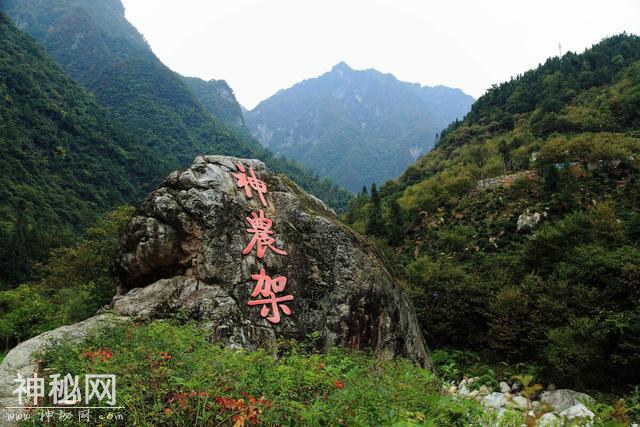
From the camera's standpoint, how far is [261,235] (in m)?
7.07

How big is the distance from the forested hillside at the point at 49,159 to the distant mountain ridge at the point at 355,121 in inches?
2579

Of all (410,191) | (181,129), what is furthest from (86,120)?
(410,191)

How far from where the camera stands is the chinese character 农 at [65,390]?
8.88ft

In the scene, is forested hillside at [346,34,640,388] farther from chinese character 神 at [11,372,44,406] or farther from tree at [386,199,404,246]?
chinese character 神 at [11,372,44,406]

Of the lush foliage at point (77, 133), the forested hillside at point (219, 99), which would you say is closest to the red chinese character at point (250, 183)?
the lush foliage at point (77, 133)

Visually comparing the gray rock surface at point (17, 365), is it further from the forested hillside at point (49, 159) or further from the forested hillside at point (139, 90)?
the forested hillside at point (139, 90)

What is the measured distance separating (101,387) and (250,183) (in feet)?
18.0

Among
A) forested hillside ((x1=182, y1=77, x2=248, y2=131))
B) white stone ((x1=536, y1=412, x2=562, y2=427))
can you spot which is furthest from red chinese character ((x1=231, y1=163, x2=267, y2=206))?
forested hillside ((x1=182, y1=77, x2=248, y2=131))

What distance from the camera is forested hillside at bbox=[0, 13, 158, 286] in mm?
27327

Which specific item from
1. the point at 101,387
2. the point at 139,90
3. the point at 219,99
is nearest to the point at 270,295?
the point at 101,387

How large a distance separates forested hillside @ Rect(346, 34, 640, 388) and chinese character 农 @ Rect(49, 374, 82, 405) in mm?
9733

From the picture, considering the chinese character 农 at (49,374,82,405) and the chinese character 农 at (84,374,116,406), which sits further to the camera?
the chinese character 农 at (49,374,82,405)

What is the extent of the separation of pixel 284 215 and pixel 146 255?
8.40 ft

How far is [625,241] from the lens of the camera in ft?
41.8
